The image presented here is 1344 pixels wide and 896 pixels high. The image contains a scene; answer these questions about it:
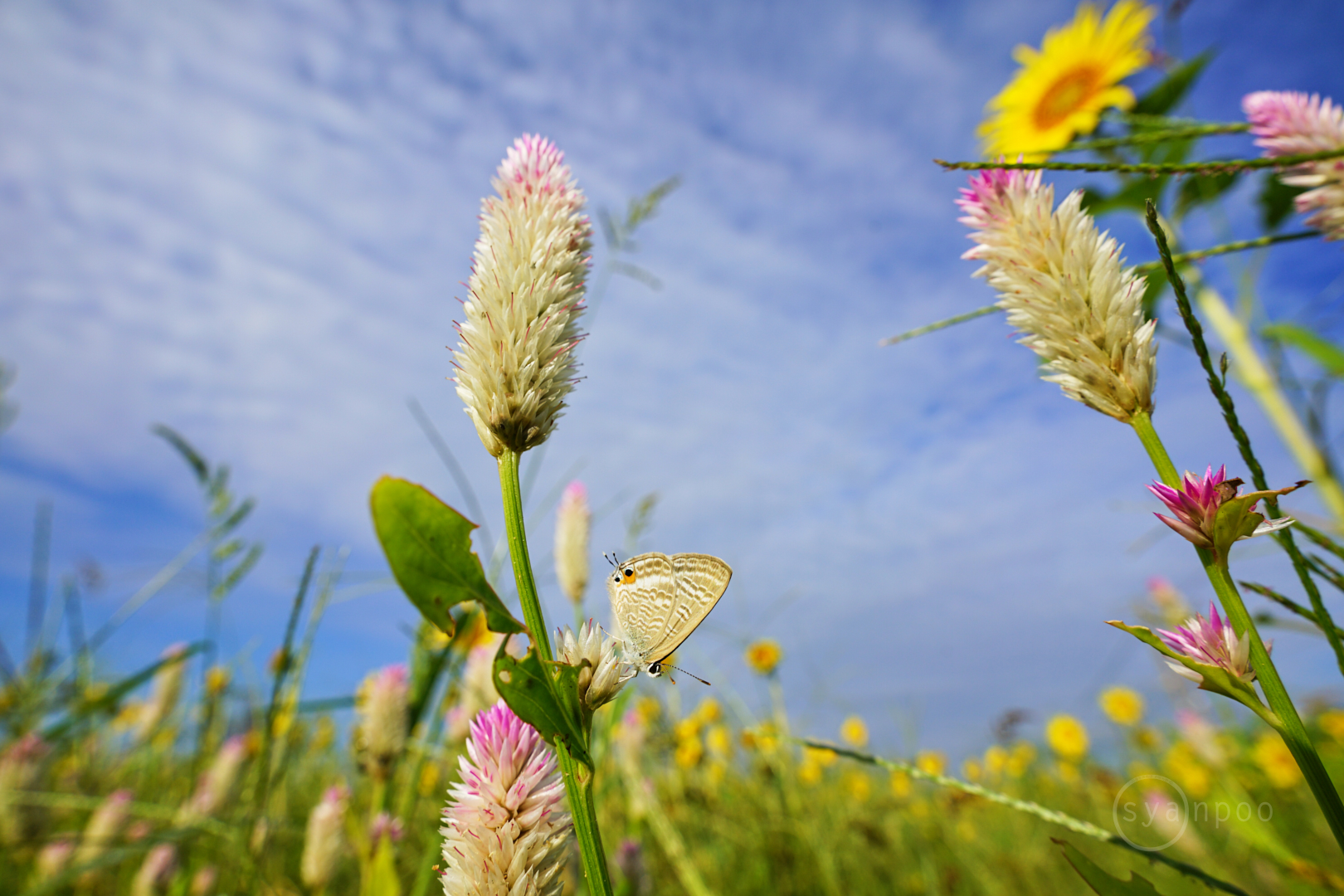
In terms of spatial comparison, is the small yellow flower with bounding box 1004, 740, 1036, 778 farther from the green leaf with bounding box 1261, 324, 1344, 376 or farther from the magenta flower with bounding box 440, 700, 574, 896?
the magenta flower with bounding box 440, 700, 574, 896

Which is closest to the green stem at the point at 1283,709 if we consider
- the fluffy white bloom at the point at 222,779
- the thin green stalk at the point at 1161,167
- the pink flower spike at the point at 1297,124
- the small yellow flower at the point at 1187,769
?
the thin green stalk at the point at 1161,167

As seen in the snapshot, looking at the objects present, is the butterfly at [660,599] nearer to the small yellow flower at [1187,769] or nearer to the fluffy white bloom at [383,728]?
the fluffy white bloom at [383,728]

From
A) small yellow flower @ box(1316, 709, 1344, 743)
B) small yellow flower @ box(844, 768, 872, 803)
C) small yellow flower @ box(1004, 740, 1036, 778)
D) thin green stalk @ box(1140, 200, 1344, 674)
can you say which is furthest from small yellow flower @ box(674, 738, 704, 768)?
small yellow flower @ box(1316, 709, 1344, 743)

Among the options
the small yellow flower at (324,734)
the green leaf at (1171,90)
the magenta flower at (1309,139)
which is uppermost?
the green leaf at (1171,90)

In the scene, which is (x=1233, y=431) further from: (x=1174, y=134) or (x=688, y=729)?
(x=688, y=729)

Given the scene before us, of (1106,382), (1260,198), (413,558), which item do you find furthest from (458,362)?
(1260,198)
